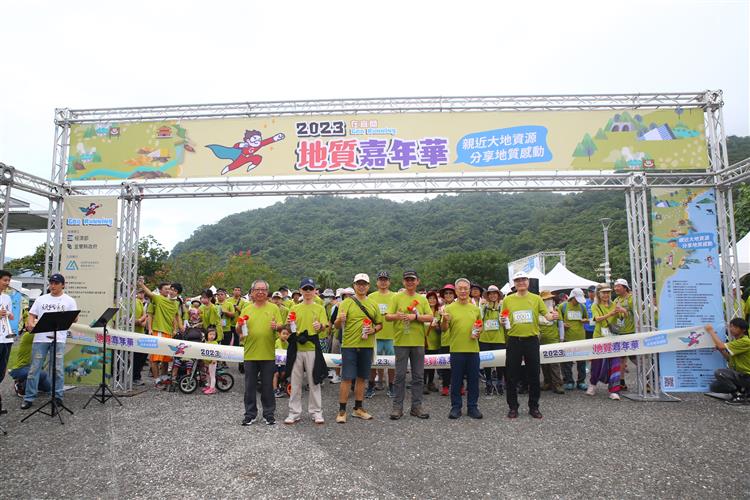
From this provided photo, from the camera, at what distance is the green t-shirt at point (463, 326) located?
5980 mm

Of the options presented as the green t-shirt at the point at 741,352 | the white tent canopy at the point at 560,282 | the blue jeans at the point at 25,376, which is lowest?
the blue jeans at the point at 25,376

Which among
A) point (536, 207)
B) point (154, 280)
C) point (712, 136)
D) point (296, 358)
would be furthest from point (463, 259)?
point (296, 358)

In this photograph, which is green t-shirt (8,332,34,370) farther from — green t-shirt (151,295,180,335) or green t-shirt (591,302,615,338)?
green t-shirt (591,302,615,338)

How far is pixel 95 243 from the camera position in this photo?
7.76m

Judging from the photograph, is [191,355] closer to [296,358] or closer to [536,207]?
[296,358]

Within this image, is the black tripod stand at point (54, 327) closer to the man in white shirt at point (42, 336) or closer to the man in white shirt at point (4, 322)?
the man in white shirt at point (42, 336)

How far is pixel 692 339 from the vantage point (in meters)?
6.97

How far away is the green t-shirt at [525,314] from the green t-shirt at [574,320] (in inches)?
94.6

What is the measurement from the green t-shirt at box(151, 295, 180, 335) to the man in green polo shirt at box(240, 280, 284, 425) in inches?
132

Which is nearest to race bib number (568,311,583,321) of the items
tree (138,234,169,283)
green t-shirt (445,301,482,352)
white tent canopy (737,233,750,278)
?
green t-shirt (445,301,482,352)

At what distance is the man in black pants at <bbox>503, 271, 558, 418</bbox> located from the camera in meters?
5.95

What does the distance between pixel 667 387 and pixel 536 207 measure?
52.0 metres

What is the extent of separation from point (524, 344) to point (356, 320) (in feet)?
7.48

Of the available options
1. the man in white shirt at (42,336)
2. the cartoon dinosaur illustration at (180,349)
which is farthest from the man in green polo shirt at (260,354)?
the man in white shirt at (42,336)
